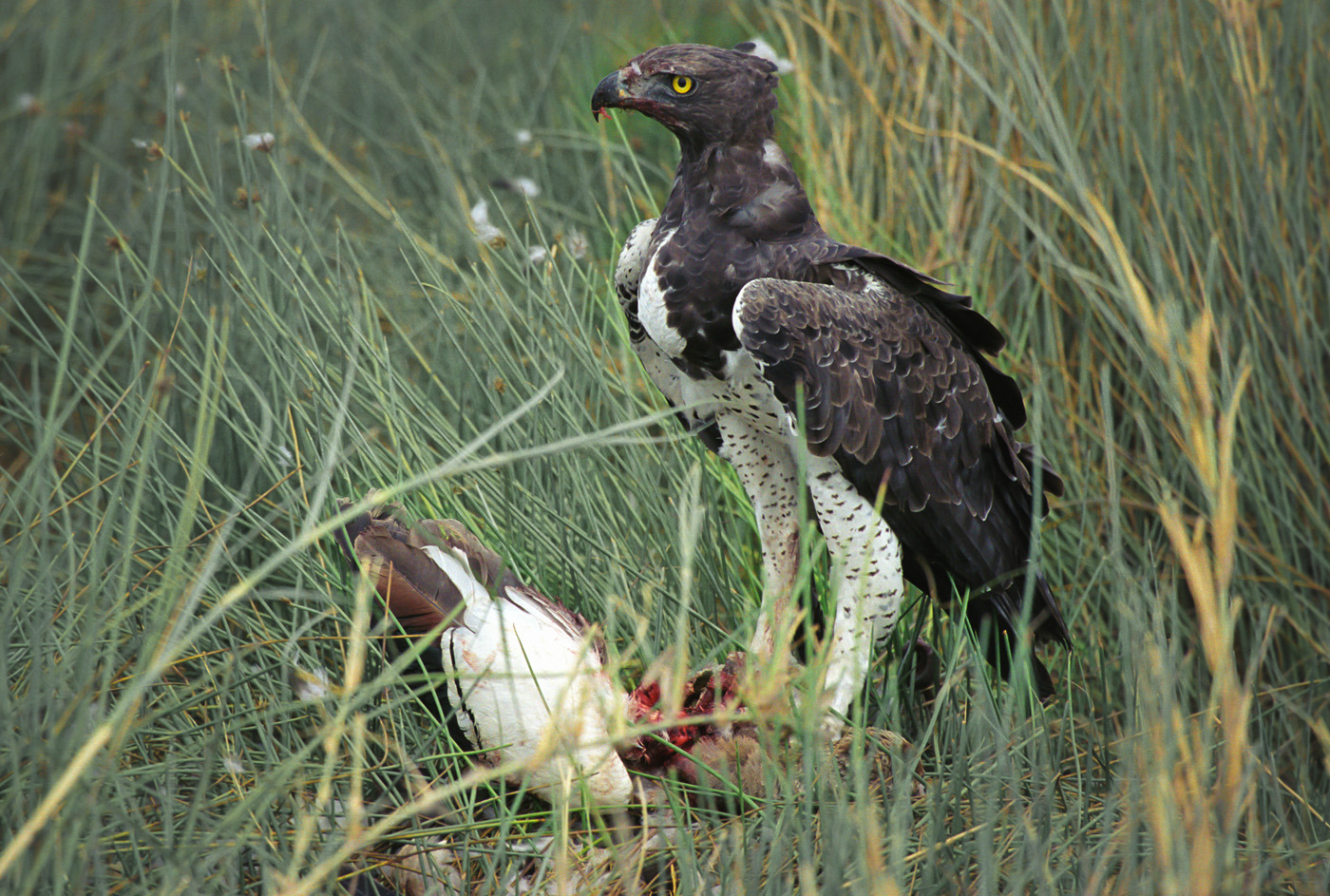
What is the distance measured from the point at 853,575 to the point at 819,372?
45 centimetres

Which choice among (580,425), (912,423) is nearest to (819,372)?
(912,423)

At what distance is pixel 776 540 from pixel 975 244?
1528mm

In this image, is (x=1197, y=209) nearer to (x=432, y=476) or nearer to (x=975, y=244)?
(x=975, y=244)

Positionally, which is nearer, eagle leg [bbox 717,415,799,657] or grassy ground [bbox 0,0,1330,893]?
grassy ground [bbox 0,0,1330,893]

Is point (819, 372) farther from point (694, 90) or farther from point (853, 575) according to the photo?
point (694, 90)

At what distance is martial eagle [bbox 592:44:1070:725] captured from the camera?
2010 millimetres

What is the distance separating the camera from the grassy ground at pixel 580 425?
1383 millimetres

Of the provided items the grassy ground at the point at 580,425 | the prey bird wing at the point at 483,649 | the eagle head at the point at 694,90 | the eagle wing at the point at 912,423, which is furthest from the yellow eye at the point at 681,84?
the prey bird wing at the point at 483,649

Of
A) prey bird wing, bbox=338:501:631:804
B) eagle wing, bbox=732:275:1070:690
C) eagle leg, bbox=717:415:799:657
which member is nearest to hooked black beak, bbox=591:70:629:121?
eagle wing, bbox=732:275:1070:690

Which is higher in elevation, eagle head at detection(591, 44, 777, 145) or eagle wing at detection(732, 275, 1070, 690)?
eagle head at detection(591, 44, 777, 145)

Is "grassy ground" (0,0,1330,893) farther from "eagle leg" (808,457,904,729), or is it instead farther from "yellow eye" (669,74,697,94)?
"yellow eye" (669,74,697,94)

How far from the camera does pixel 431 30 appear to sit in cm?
532

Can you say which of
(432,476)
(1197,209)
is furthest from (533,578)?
(1197,209)

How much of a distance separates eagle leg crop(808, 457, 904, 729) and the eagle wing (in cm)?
4
